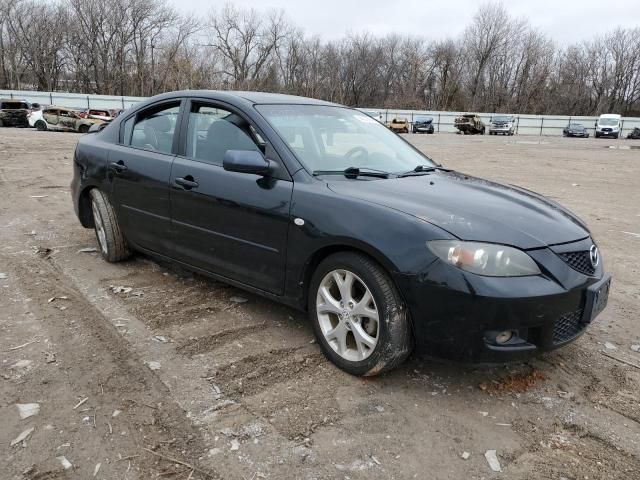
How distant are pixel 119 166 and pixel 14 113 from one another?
30442mm

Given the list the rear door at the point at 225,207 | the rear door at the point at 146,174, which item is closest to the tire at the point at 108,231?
the rear door at the point at 146,174

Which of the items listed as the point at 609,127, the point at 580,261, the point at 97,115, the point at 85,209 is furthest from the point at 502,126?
the point at 580,261

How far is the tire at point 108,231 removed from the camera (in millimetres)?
4816

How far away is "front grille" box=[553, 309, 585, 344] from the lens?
275 centimetres

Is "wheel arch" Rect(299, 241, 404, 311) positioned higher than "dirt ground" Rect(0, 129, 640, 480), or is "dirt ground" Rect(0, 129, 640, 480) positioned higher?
"wheel arch" Rect(299, 241, 404, 311)

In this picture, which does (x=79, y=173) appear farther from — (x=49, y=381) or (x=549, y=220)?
(x=549, y=220)

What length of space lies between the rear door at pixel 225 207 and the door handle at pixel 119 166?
72 centimetres

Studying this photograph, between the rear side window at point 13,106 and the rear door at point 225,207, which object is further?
the rear side window at point 13,106

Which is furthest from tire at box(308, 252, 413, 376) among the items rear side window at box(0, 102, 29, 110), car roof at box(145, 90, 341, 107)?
rear side window at box(0, 102, 29, 110)

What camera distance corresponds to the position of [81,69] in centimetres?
6212

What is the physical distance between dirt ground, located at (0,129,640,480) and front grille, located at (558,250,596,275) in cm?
68

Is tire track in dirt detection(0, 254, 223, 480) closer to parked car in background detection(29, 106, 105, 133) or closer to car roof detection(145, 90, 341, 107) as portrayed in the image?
car roof detection(145, 90, 341, 107)

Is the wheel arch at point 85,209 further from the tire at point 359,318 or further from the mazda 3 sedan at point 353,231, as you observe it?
the tire at point 359,318

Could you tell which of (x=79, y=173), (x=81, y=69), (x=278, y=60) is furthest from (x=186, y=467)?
(x=278, y=60)
